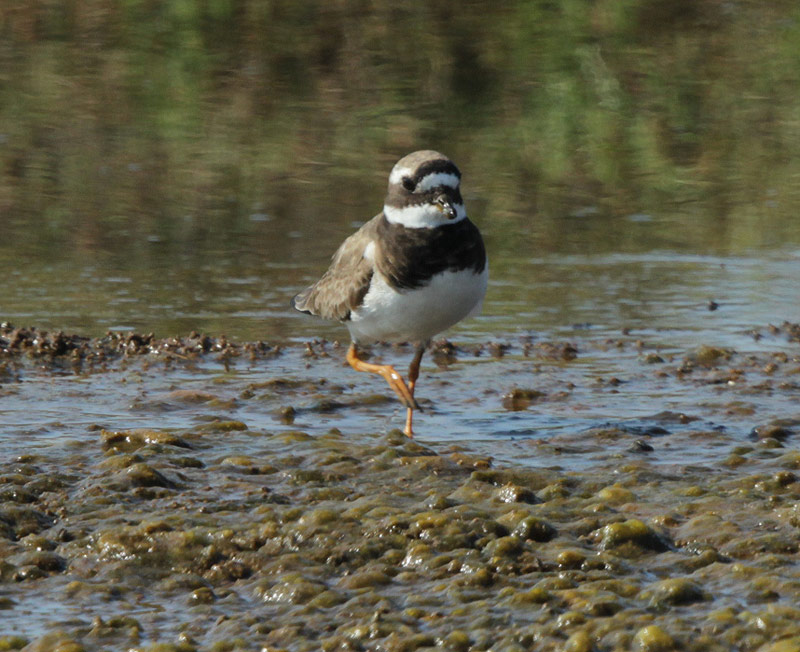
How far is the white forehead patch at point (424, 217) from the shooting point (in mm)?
7027

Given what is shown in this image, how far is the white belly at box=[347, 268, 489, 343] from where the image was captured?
7078 millimetres

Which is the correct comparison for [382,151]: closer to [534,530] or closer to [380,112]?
[380,112]

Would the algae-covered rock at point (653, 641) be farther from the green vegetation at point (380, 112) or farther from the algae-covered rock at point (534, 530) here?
the green vegetation at point (380, 112)

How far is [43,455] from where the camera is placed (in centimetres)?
641

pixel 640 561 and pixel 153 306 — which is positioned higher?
pixel 640 561

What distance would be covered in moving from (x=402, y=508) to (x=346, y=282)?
2270 mm

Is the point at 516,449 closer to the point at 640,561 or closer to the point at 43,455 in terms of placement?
the point at 640,561

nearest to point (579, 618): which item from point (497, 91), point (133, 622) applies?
point (133, 622)

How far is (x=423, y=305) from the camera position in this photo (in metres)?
7.12

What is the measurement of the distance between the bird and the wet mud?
59cm

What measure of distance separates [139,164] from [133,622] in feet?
32.7

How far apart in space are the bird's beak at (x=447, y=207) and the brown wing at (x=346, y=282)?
1.88ft

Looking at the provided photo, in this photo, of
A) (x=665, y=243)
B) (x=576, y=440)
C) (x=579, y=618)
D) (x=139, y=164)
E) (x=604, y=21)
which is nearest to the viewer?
(x=579, y=618)

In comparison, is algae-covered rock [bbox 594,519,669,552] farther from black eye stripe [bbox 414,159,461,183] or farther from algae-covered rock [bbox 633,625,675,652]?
black eye stripe [bbox 414,159,461,183]
